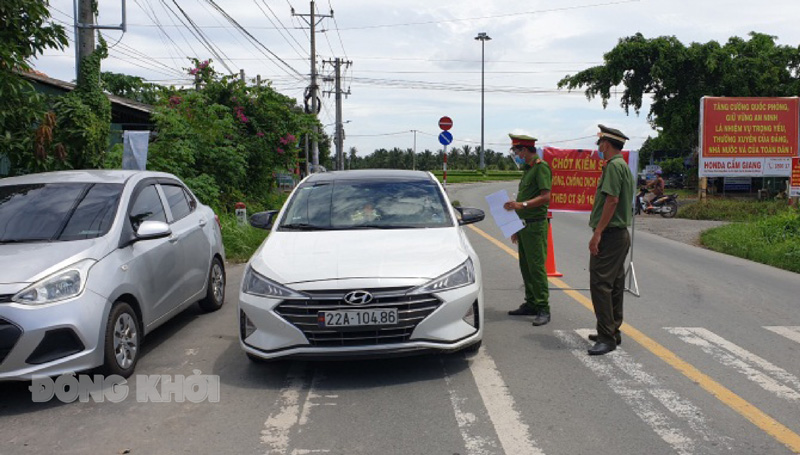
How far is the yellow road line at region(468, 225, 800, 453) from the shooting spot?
12.2 feet

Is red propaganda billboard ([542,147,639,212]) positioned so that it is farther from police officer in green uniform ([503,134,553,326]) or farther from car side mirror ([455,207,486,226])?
car side mirror ([455,207,486,226])

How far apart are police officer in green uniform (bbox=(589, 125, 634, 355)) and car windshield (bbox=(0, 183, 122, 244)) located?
13.0 ft

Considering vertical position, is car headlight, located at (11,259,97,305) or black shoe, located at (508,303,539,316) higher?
car headlight, located at (11,259,97,305)

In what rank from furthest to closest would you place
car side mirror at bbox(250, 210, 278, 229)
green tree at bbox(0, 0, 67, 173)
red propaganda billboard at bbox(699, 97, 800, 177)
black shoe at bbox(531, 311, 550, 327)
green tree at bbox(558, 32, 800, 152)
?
green tree at bbox(558, 32, 800, 152) < red propaganda billboard at bbox(699, 97, 800, 177) < green tree at bbox(0, 0, 67, 173) < black shoe at bbox(531, 311, 550, 327) < car side mirror at bbox(250, 210, 278, 229)

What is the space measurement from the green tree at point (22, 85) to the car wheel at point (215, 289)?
329 cm

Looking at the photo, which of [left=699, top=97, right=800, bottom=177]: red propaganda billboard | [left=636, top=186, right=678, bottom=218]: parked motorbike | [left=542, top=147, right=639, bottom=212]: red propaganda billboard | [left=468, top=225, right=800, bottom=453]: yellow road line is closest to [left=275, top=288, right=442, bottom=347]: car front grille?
[left=468, top=225, right=800, bottom=453]: yellow road line

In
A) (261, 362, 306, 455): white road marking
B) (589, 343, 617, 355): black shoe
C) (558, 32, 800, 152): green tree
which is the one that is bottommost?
(261, 362, 306, 455): white road marking

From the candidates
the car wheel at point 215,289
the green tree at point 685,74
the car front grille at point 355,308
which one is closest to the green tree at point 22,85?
the car wheel at point 215,289

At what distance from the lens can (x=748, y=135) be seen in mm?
20438

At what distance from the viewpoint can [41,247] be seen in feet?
15.4

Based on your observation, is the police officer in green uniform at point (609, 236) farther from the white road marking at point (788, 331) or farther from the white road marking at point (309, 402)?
the white road marking at point (309, 402)

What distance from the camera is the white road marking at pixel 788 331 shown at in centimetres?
597

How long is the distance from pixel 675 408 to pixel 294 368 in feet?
8.99

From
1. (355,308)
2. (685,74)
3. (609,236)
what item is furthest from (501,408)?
(685,74)
